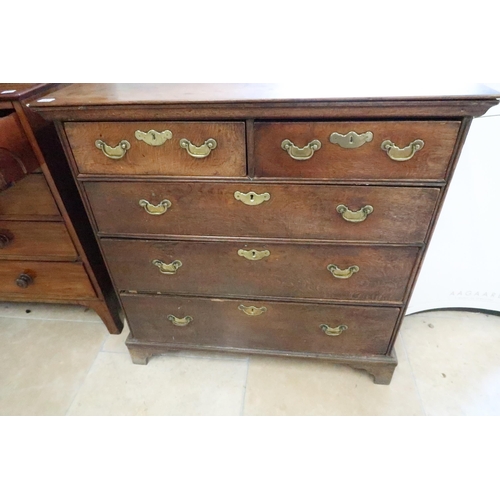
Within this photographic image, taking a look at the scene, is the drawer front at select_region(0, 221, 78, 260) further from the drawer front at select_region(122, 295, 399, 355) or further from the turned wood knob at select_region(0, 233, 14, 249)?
the drawer front at select_region(122, 295, 399, 355)

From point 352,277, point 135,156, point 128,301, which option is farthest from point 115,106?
point 352,277

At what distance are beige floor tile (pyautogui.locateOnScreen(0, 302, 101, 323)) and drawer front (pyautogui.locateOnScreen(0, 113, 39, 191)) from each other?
0.81 m

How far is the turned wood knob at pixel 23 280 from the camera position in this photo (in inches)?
51.0

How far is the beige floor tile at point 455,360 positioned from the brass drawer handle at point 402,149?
90 cm

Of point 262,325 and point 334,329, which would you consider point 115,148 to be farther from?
point 334,329

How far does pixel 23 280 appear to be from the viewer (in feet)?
4.25

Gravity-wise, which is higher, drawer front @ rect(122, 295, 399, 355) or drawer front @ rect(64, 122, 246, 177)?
drawer front @ rect(64, 122, 246, 177)

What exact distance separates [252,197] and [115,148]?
14.3 inches

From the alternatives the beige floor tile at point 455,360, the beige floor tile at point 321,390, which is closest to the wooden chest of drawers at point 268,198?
→ the beige floor tile at point 321,390

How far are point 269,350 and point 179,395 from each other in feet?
1.21

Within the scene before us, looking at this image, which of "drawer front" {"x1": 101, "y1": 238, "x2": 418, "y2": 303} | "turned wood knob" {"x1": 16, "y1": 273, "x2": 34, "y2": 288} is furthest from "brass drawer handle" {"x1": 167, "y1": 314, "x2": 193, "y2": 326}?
"turned wood knob" {"x1": 16, "y1": 273, "x2": 34, "y2": 288}

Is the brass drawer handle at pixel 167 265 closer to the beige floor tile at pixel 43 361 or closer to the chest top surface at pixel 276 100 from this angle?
the chest top surface at pixel 276 100

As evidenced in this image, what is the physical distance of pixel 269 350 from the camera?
1.26 m

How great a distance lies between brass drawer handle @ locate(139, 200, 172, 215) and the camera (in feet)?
3.06
